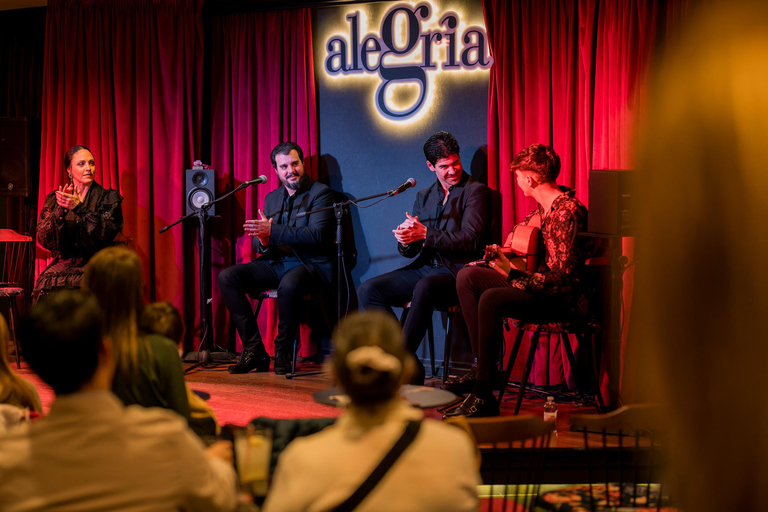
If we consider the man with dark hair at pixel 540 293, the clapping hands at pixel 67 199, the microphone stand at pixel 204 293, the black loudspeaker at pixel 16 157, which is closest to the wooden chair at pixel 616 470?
the man with dark hair at pixel 540 293

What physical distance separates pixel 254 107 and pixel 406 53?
1.23 meters

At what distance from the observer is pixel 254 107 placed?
208 inches

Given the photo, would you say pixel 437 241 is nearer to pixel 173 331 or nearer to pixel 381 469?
pixel 173 331

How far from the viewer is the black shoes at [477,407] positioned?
3.42m

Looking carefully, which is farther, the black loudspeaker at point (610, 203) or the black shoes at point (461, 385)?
the black shoes at point (461, 385)

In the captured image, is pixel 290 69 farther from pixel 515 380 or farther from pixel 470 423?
pixel 470 423

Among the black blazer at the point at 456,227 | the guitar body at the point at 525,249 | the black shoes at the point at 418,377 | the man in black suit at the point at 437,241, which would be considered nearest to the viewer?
the guitar body at the point at 525,249

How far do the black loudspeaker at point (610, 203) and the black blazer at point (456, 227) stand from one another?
937mm

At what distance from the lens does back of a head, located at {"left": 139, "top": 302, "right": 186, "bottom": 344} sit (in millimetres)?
2211

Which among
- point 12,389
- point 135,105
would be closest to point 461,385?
point 12,389

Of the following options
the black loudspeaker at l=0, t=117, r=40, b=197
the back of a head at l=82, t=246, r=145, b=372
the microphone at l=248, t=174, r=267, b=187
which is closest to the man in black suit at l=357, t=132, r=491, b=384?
the microphone at l=248, t=174, r=267, b=187

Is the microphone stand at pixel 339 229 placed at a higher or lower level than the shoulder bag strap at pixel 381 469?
higher

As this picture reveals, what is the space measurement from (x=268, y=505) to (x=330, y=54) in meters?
4.33

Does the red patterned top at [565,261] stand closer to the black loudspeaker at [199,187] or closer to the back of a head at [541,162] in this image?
the back of a head at [541,162]
